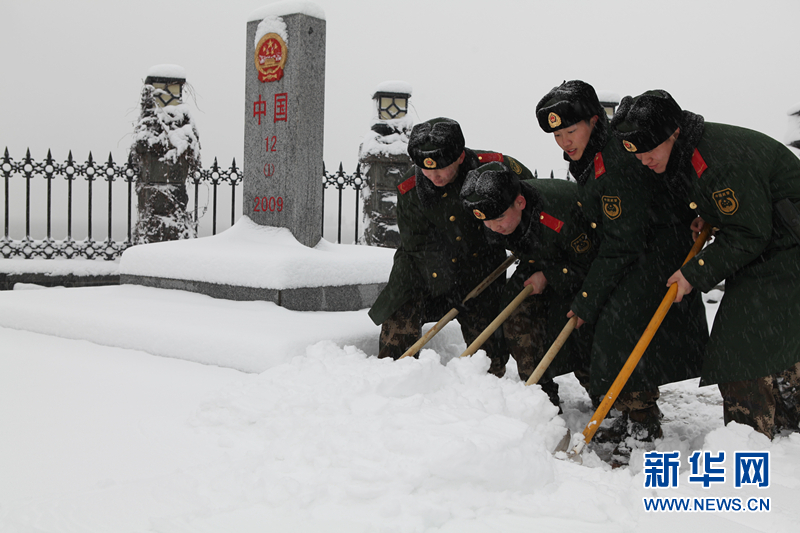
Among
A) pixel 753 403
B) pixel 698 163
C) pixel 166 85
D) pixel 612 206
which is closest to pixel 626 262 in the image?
pixel 612 206

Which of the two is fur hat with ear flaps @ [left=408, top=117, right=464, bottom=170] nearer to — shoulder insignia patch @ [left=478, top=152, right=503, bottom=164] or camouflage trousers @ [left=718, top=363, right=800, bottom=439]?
shoulder insignia patch @ [left=478, top=152, right=503, bottom=164]

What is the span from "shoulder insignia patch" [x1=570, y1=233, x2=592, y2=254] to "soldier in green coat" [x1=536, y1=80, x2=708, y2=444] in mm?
200

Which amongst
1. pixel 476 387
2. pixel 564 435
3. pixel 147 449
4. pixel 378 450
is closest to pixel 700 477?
pixel 564 435

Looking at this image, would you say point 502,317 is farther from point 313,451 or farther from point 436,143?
point 313,451

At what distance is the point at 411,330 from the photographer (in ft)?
13.5

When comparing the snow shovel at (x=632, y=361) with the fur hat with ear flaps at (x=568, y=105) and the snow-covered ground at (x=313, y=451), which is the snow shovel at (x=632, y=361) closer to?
the snow-covered ground at (x=313, y=451)

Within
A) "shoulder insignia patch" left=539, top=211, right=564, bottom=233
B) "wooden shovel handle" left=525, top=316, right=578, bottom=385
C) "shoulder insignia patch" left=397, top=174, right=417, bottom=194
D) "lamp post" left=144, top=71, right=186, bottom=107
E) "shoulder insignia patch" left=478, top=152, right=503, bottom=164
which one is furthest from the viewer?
"lamp post" left=144, top=71, right=186, bottom=107

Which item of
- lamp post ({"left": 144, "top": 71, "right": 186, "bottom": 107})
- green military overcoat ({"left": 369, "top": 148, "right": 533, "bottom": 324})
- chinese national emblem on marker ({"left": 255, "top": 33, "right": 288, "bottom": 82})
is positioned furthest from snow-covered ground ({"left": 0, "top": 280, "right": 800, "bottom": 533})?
lamp post ({"left": 144, "top": 71, "right": 186, "bottom": 107})

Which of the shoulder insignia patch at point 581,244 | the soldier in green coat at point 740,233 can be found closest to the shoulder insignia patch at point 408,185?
the shoulder insignia patch at point 581,244

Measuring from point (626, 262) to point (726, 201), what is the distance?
592 millimetres

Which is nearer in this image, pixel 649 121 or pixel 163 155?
pixel 649 121

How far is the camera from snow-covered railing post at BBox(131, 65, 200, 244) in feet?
31.0

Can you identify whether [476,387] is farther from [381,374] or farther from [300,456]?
[300,456]

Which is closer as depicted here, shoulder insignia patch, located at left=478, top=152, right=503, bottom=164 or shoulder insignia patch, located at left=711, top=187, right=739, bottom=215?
shoulder insignia patch, located at left=711, top=187, right=739, bottom=215
